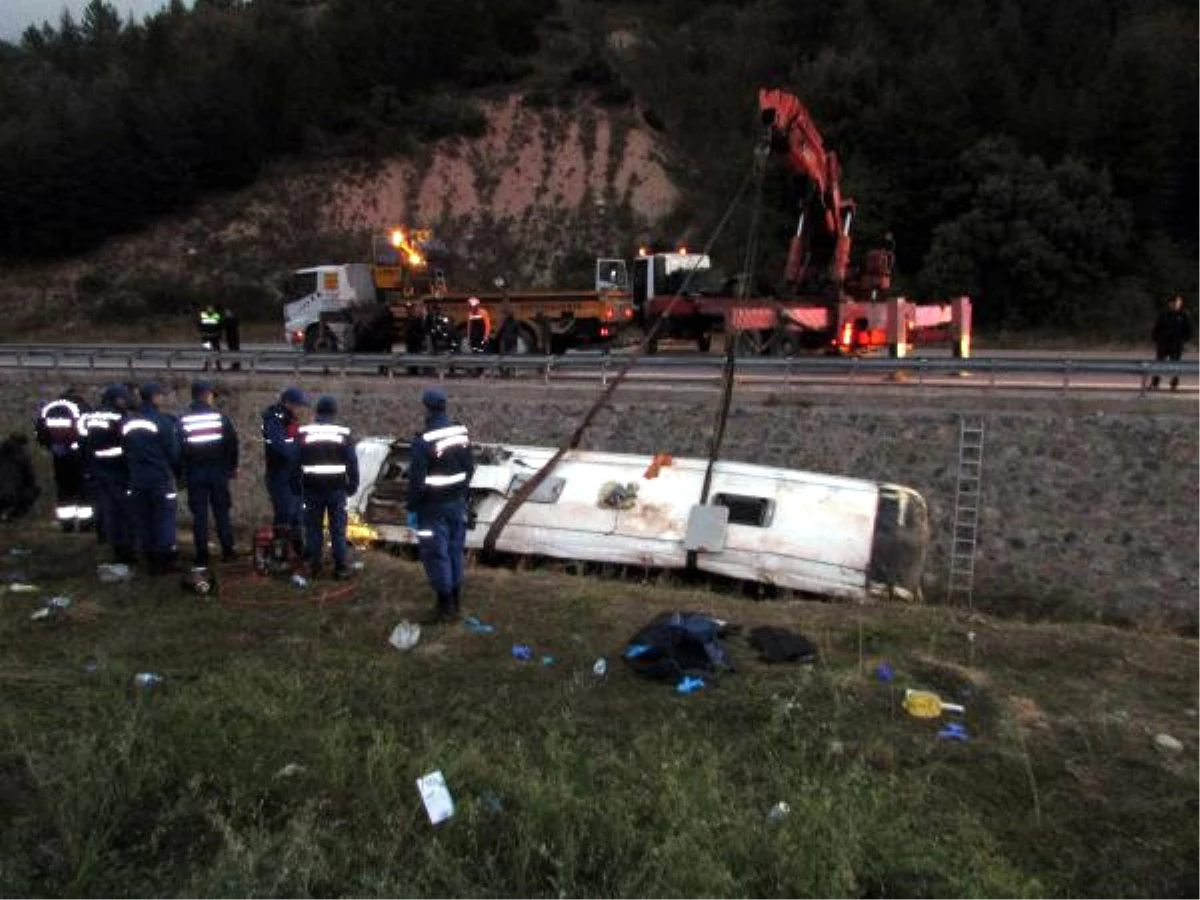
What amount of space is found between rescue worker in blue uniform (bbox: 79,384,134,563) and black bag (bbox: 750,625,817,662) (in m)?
6.01

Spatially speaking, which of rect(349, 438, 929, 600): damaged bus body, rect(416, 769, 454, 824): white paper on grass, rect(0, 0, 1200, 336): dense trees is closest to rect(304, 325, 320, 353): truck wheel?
rect(349, 438, 929, 600): damaged bus body

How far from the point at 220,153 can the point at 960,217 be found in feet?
116

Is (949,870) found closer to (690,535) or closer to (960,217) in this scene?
(690,535)

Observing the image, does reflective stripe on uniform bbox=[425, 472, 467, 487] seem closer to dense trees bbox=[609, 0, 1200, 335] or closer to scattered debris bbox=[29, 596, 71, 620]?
scattered debris bbox=[29, 596, 71, 620]

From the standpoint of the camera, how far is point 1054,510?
1269 centimetres

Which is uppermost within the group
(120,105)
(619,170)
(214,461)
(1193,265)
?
(120,105)

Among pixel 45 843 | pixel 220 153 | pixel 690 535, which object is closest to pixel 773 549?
pixel 690 535

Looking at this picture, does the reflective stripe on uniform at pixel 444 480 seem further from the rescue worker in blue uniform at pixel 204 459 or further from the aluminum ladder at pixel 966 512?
the aluminum ladder at pixel 966 512

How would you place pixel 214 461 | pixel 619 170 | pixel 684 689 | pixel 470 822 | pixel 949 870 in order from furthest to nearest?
pixel 619 170 < pixel 214 461 < pixel 684 689 < pixel 470 822 < pixel 949 870

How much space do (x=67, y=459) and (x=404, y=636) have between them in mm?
6498

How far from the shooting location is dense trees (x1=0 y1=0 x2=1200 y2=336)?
3098cm

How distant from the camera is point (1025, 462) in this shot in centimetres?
1297

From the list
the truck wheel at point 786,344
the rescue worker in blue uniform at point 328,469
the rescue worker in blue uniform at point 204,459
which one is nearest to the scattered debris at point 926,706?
the rescue worker in blue uniform at point 328,469

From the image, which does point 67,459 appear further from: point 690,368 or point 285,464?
point 690,368
